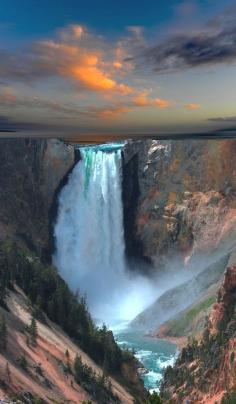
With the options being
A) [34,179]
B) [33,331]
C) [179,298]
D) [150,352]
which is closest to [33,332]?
[33,331]

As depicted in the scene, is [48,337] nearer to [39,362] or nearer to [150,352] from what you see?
[39,362]

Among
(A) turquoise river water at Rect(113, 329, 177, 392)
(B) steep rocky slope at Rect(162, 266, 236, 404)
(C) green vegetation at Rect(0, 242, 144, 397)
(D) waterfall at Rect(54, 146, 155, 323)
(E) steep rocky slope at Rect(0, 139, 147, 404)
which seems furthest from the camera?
(D) waterfall at Rect(54, 146, 155, 323)

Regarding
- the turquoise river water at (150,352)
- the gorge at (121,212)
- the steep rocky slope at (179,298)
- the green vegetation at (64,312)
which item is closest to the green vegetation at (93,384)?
the green vegetation at (64,312)

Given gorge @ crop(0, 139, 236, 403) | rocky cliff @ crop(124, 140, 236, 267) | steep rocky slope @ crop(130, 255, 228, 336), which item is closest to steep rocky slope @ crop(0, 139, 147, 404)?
gorge @ crop(0, 139, 236, 403)

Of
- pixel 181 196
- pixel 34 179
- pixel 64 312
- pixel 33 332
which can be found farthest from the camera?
pixel 34 179

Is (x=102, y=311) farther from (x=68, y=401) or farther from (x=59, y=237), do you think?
(x=68, y=401)

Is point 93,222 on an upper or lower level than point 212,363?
upper

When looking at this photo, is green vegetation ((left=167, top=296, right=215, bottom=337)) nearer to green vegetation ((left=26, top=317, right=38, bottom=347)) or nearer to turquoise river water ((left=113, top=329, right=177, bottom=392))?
turquoise river water ((left=113, top=329, right=177, bottom=392))

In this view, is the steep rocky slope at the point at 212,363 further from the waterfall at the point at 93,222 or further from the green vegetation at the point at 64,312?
the waterfall at the point at 93,222
